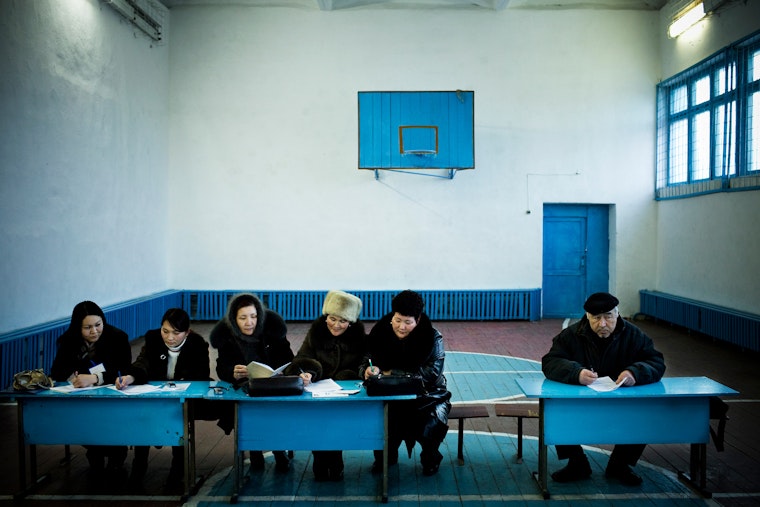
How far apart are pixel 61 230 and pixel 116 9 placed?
3.43 meters

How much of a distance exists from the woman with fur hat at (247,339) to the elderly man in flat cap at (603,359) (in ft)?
6.10

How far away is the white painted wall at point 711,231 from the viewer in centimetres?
792

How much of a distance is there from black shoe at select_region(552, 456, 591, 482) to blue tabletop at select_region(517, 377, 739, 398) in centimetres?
58

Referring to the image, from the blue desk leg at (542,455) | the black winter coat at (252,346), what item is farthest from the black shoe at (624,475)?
the black winter coat at (252,346)

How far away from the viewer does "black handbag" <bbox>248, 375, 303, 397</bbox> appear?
Result: 3.43 meters

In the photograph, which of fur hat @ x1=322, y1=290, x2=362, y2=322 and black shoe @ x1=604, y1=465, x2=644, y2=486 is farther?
fur hat @ x1=322, y1=290, x2=362, y2=322

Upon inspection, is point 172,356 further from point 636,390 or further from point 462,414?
point 636,390

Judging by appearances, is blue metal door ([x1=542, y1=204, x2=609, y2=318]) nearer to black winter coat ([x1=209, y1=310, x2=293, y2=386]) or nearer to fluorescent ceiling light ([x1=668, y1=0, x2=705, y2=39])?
fluorescent ceiling light ([x1=668, y1=0, x2=705, y2=39])

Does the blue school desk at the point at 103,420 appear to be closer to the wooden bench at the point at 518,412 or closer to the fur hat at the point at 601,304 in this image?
the wooden bench at the point at 518,412

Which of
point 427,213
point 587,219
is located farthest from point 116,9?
point 587,219

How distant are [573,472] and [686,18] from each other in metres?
8.31

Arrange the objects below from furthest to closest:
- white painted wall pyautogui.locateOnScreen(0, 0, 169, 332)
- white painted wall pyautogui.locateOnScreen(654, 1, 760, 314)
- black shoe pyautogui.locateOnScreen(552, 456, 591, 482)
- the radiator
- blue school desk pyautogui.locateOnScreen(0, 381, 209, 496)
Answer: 1. white painted wall pyautogui.locateOnScreen(654, 1, 760, 314)
2. the radiator
3. white painted wall pyautogui.locateOnScreen(0, 0, 169, 332)
4. black shoe pyautogui.locateOnScreen(552, 456, 591, 482)
5. blue school desk pyautogui.locateOnScreen(0, 381, 209, 496)

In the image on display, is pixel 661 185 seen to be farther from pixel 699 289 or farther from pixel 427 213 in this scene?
pixel 427 213

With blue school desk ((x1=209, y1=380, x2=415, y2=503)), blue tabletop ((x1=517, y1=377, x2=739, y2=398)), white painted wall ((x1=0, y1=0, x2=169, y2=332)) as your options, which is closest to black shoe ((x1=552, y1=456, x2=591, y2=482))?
blue tabletop ((x1=517, y1=377, x2=739, y2=398))
